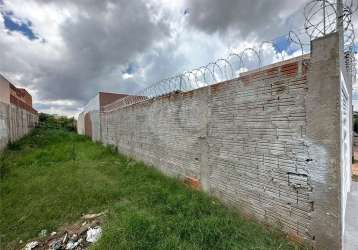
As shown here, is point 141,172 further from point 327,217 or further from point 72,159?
point 327,217

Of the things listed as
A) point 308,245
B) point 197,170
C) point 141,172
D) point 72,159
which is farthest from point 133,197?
point 72,159

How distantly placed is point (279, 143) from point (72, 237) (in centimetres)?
323

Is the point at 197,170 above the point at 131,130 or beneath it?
beneath

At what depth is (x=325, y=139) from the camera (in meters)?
2.17

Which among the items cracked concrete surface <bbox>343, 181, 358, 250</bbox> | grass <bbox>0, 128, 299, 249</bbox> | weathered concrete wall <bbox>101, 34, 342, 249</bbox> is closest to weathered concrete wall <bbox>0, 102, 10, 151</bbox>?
grass <bbox>0, 128, 299, 249</bbox>

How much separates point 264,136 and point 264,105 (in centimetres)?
43

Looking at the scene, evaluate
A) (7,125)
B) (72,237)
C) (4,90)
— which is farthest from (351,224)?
(4,90)

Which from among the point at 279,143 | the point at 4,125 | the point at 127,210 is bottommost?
the point at 127,210

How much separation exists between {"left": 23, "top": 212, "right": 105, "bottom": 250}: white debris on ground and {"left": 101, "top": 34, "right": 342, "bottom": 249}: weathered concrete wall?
209cm

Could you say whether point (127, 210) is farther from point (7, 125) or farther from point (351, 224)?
point (7, 125)

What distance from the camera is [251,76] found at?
2955 mm

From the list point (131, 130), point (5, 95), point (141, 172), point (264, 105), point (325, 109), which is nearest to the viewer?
point (325, 109)

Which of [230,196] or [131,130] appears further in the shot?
[131,130]

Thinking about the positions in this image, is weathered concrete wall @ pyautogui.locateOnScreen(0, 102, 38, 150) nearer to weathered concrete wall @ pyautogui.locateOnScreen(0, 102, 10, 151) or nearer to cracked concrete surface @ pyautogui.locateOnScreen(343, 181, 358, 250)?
weathered concrete wall @ pyautogui.locateOnScreen(0, 102, 10, 151)
